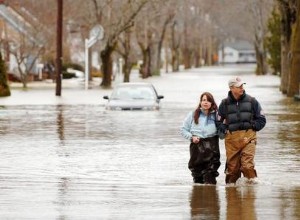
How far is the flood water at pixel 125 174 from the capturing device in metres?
12.2

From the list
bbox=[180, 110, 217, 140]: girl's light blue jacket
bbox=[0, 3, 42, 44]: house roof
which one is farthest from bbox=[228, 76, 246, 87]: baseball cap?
bbox=[0, 3, 42, 44]: house roof

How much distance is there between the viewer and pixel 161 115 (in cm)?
3584

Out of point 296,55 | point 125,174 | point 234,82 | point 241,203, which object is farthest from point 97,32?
point 241,203

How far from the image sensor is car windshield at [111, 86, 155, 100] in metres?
39.3

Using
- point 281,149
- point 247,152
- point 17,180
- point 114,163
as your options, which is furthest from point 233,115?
point 281,149

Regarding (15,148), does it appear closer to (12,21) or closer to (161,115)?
(161,115)

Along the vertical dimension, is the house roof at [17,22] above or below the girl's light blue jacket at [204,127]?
above

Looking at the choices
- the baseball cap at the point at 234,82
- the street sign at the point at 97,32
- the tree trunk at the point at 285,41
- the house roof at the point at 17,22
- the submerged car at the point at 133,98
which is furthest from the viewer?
the house roof at the point at 17,22

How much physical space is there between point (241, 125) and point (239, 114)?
0.52 feet

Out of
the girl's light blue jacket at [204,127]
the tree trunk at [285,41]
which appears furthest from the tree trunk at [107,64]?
the girl's light blue jacket at [204,127]

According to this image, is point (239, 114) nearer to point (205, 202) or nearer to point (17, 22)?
point (205, 202)

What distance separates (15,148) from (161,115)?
13811 millimetres

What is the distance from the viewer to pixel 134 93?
130 ft

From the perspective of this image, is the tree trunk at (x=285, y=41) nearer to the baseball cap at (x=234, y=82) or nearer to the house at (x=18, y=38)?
the house at (x=18, y=38)
